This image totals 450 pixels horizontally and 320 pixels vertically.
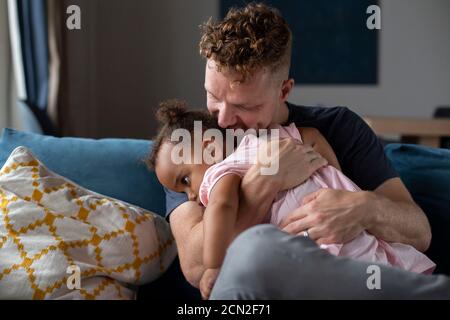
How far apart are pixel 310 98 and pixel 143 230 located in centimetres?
427

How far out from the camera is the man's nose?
1663 mm

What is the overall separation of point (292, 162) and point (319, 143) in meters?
0.17

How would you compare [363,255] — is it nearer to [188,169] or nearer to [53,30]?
[188,169]

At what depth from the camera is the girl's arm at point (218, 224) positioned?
1.41 meters

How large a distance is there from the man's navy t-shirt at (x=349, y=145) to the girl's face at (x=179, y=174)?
0.05 metres

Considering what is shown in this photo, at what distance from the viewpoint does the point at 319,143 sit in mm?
1742

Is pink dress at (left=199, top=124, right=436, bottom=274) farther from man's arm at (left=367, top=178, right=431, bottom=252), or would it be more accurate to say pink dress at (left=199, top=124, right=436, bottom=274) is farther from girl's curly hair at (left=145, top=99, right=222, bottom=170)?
girl's curly hair at (left=145, top=99, right=222, bottom=170)

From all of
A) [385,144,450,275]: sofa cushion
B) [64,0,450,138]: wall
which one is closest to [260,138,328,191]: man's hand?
[385,144,450,275]: sofa cushion

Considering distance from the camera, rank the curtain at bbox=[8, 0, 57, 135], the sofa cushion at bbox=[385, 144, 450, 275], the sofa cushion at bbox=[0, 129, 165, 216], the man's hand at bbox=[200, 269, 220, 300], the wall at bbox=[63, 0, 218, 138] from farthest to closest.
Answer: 1. the wall at bbox=[63, 0, 218, 138]
2. the curtain at bbox=[8, 0, 57, 135]
3. the sofa cushion at bbox=[0, 129, 165, 216]
4. the sofa cushion at bbox=[385, 144, 450, 275]
5. the man's hand at bbox=[200, 269, 220, 300]

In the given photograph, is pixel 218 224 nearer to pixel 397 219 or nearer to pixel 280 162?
pixel 280 162

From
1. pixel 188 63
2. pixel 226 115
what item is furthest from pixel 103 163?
pixel 188 63

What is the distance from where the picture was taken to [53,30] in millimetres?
4148

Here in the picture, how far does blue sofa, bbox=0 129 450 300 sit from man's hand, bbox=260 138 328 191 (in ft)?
1.31
